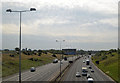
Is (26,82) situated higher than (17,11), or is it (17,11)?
(17,11)

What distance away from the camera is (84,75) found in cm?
7919

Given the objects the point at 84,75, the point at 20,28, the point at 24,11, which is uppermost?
the point at 24,11

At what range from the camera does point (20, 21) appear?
33969mm

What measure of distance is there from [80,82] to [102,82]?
670 centimetres

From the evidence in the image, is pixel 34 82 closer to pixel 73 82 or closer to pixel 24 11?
pixel 73 82

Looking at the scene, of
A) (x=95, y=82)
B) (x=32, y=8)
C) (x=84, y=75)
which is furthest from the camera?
(x=84, y=75)

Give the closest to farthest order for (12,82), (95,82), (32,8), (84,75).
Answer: (32,8) < (12,82) < (95,82) < (84,75)

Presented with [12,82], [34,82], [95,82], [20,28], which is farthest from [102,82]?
[20,28]

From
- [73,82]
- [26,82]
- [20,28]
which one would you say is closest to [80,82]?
[73,82]

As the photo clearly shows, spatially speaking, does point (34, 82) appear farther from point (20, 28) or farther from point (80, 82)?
point (20, 28)

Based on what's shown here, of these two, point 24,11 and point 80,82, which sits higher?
point 24,11

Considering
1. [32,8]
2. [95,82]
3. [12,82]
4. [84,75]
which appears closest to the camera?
[32,8]

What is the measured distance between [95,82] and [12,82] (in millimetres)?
23405

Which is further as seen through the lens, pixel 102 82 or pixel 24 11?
pixel 102 82
